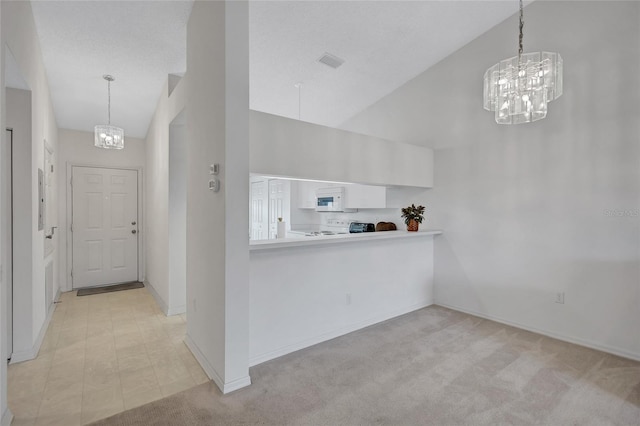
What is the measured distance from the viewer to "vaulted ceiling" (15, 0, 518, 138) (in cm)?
288

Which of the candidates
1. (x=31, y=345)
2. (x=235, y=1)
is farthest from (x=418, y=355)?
(x=31, y=345)

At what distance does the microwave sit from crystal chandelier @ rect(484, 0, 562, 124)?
317 cm

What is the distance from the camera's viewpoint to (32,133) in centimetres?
276

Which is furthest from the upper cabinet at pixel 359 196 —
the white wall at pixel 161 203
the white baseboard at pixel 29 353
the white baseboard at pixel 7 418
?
the white baseboard at pixel 7 418

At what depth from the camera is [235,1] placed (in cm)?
220

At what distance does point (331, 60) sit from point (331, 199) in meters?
2.32

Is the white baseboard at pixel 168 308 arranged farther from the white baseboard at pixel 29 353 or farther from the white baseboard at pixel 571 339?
the white baseboard at pixel 571 339

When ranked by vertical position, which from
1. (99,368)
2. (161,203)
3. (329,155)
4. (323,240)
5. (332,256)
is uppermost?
(329,155)

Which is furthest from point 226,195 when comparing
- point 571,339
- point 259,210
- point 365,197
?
point 259,210

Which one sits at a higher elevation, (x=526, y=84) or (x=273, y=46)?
(x=273, y=46)

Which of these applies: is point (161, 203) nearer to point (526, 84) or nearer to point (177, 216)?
point (177, 216)

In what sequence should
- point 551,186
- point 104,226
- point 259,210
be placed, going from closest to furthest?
point 551,186 < point 104,226 < point 259,210

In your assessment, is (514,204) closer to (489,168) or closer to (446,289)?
(489,168)

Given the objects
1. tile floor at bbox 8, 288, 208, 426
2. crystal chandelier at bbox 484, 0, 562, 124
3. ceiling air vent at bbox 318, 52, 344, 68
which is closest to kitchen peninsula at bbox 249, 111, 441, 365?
tile floor at bbox 8, 288, 208, 426
